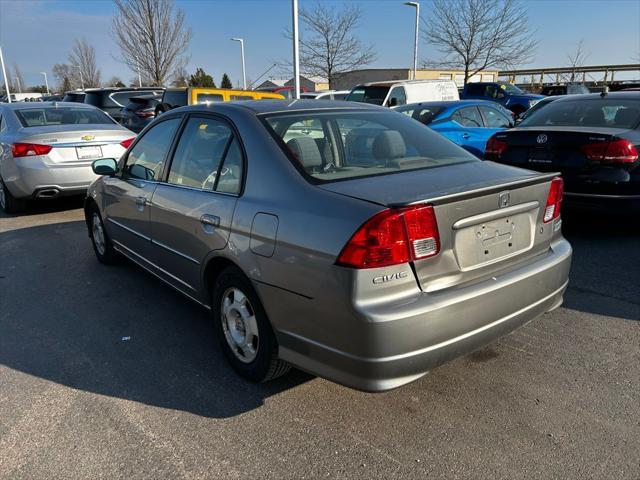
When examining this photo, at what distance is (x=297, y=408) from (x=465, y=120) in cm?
738

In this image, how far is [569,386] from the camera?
116 inches

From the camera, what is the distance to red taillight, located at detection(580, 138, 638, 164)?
5.15m

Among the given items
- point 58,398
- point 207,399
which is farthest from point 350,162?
point 58,398

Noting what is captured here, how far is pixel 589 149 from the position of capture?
527 cm

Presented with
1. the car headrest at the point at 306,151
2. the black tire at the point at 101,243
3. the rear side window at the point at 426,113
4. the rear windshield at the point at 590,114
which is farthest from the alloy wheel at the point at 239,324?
the rear side window at the point at 426,113

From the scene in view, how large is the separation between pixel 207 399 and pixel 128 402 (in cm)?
45

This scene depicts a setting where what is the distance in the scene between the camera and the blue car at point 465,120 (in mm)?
8750

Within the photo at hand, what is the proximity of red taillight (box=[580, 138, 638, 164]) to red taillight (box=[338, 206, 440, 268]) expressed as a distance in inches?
149

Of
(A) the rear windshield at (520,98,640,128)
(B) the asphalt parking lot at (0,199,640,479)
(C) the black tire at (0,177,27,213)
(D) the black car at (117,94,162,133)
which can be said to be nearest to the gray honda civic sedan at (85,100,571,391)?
(B) the asphalt parking lot at (0,199,640,479)

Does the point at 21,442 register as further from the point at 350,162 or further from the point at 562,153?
the point at 562,153

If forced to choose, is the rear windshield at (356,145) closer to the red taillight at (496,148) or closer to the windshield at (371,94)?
the red taillight at (496,148)

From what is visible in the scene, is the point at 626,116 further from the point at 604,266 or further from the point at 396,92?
the point at 396,92

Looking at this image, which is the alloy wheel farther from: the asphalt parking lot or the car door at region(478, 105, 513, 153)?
the car door at region(478, 105, 513, 153)

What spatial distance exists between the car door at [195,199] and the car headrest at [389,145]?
0.84 m
